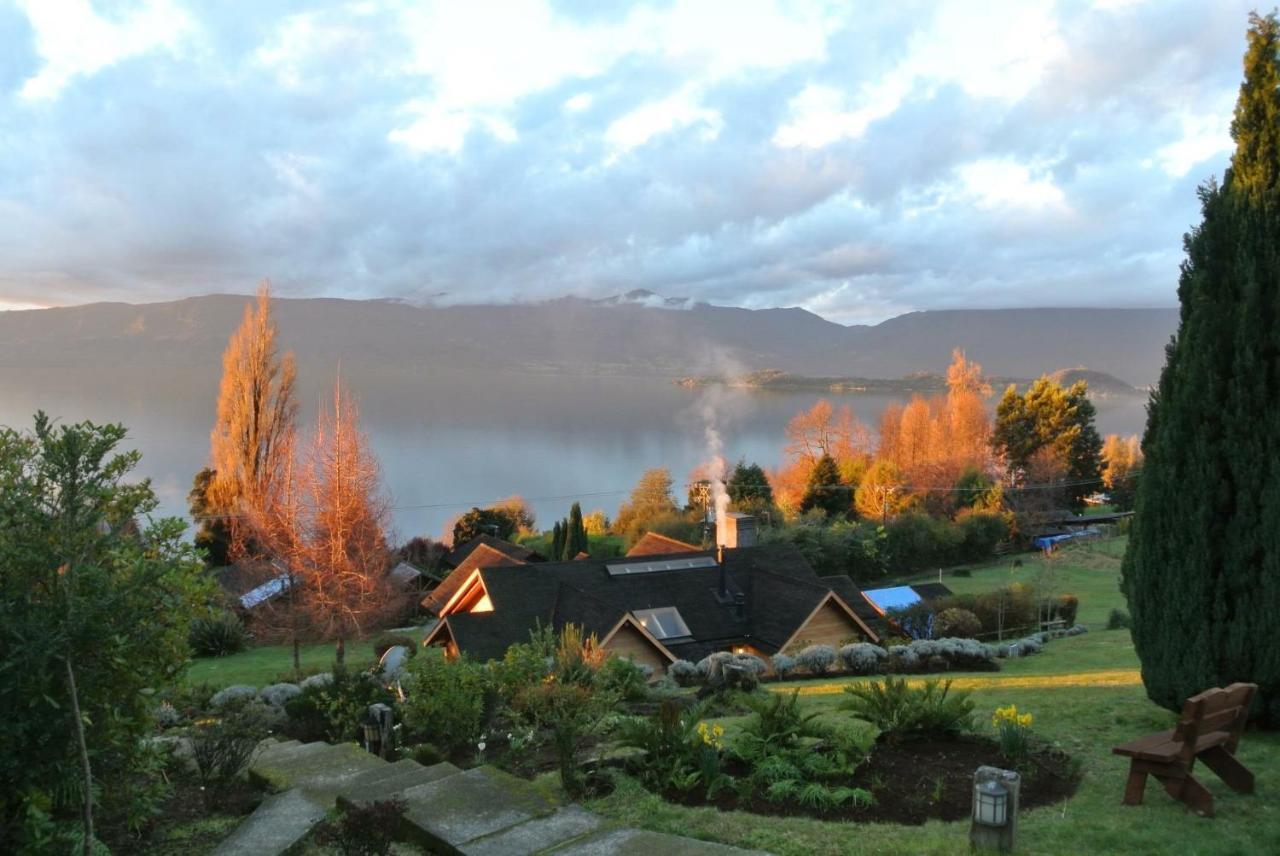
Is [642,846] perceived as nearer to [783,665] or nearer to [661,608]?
[783,665]

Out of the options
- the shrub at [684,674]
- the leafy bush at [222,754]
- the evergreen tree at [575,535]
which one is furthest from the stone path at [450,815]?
the evergreen tree at [575,535]

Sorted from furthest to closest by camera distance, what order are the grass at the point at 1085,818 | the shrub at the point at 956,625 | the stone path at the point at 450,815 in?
the shrub at the point at 956,625
the grass at the point at 1085,818
the stone path at the point at 450,815

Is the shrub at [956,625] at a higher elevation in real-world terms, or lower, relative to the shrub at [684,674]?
lower

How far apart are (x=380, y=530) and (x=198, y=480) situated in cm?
1895

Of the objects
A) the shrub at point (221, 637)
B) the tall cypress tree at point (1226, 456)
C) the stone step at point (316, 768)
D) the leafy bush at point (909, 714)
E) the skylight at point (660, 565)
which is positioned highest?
the tall cypress tree at point (1226, 456)

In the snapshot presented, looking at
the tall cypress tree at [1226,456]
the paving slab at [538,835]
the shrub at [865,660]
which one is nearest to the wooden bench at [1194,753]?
the tall cypress tree at [1226,456]

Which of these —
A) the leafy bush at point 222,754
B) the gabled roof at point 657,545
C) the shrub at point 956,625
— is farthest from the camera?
the gabled roof at point 657,545

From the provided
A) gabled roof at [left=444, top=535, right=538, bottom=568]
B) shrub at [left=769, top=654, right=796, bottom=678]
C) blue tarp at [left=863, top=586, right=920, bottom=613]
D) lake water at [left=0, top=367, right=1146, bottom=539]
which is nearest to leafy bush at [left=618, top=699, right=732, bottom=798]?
lake water at [left=0, top=367, right=1146, bottom=539]

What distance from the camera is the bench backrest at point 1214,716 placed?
221 inches

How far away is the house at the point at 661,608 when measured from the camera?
18.7m

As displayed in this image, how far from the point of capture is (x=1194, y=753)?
5652 millimetres

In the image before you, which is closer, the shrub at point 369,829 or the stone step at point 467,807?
the shrub at point 369,829

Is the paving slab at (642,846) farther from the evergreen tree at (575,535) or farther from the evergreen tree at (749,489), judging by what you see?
the evergreen tree at (749,489)

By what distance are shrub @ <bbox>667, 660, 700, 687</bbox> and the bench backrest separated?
925cm
